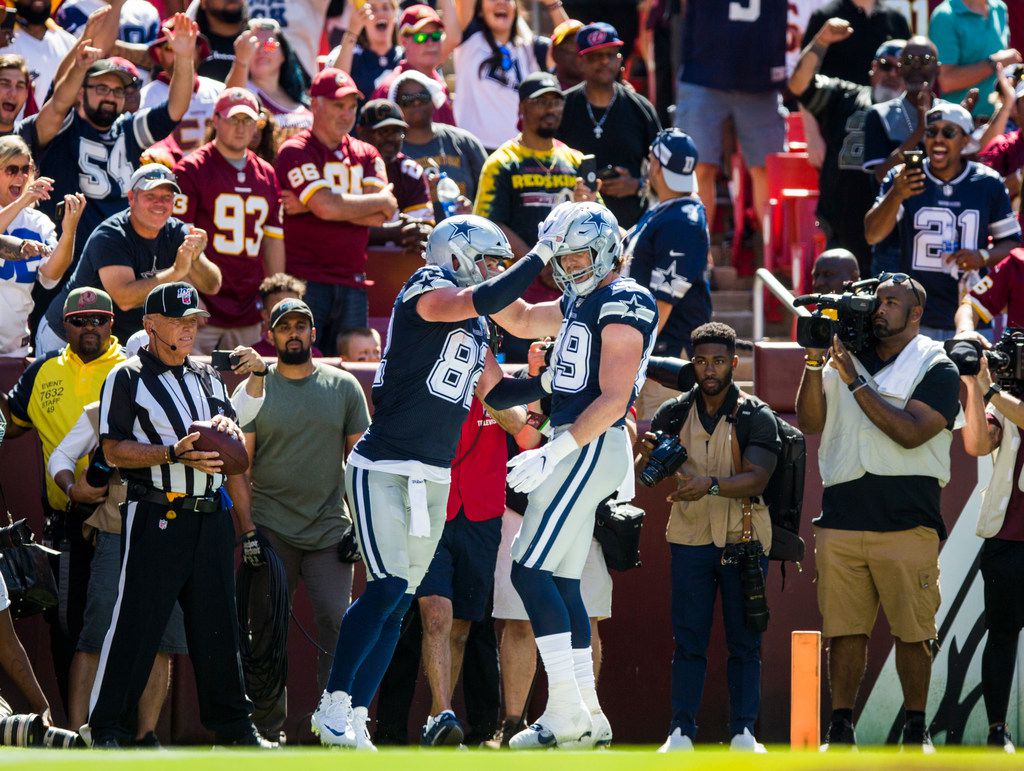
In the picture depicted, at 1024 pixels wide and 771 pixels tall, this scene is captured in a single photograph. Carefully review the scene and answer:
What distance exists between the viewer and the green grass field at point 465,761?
3.46 meters

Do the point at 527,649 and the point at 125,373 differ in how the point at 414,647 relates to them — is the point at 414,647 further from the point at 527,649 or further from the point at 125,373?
the point at 125,373

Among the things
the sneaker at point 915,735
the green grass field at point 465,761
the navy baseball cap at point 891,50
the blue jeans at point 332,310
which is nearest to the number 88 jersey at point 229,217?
the blue jeans at point 332,310

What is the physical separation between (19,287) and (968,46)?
7.57 metres

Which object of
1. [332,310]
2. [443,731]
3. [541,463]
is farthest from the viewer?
[332,310]

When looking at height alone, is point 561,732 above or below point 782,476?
below

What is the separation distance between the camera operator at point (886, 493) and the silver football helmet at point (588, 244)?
1.43 meters

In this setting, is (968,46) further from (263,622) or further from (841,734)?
(263,622)

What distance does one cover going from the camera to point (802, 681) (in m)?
6.34

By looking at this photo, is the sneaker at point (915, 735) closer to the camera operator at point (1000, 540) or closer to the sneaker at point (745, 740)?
the camera operator at point (1000, 540)

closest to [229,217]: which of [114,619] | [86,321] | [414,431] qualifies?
[86,321]

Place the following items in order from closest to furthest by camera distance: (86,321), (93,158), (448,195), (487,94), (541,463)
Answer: (541,463) → (86,321) → (93,158) → (448,195) → (487,94)

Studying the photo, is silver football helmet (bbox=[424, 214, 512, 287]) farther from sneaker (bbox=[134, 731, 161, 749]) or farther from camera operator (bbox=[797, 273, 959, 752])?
sneaker (bbox=[134, 731, 161, 749])

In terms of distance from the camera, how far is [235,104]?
9.86 metres

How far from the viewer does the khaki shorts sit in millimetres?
8133
